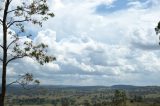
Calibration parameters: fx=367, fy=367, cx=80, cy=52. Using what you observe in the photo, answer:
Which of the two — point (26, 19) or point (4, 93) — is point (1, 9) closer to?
point (26, 19)

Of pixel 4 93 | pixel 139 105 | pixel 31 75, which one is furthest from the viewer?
pixel 139 105

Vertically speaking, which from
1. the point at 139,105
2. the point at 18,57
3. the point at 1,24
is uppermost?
the point at 1,24

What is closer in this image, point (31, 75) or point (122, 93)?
point (31, 75)

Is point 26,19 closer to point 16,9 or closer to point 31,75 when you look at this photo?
point 16,9

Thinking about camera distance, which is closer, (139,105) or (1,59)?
(1,59)

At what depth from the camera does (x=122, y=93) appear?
194 meters

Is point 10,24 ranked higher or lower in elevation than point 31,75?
higher

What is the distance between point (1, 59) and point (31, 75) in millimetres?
3500

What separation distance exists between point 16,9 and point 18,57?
4537mm

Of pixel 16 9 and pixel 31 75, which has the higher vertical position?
pixel 16 9

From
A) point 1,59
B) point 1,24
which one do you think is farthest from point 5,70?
point 1,24

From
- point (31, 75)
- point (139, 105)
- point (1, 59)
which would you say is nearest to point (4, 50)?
point (1, 59)

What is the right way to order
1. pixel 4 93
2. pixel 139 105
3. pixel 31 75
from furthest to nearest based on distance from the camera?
pixel 139 105 < pixel 31 75 < pixel 4 93

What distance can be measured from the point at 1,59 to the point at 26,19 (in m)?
4.71
